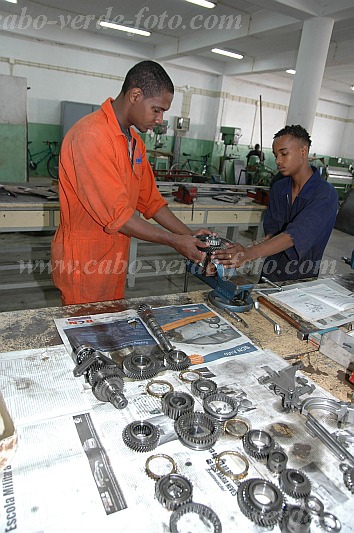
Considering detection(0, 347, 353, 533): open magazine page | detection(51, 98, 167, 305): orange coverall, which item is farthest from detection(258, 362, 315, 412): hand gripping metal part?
detection(51, 98, 167, 305): orange coverall

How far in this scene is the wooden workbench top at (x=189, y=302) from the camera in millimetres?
1123

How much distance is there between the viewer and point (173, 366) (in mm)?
1079

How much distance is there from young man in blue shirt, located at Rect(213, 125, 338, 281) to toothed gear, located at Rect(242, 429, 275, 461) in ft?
2.52

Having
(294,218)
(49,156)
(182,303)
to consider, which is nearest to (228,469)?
(182,303)

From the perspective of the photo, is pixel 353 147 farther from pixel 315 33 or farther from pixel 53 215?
pixel 53 215

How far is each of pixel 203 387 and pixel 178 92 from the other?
909 cm

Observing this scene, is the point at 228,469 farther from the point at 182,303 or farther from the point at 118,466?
the point at 182,303

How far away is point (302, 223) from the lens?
173cm

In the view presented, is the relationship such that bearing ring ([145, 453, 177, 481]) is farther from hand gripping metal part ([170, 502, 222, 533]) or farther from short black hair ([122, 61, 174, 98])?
short black hair ([122, 61, 174, 98])

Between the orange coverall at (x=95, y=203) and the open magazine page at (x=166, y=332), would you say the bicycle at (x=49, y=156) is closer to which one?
the orange coverall at (x=95, y=203)

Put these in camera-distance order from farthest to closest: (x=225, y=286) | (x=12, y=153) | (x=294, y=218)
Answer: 1. (x=12, y=153)
2. (x=294, y=218)
3. (x=225, y=286)

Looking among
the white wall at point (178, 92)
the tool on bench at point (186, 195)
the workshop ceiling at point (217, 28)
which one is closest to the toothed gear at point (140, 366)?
the tool on bench at point (186, 195)

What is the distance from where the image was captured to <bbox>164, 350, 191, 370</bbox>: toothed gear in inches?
42.6

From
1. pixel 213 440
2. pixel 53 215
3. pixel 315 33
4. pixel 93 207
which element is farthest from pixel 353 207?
pixel 213 440
